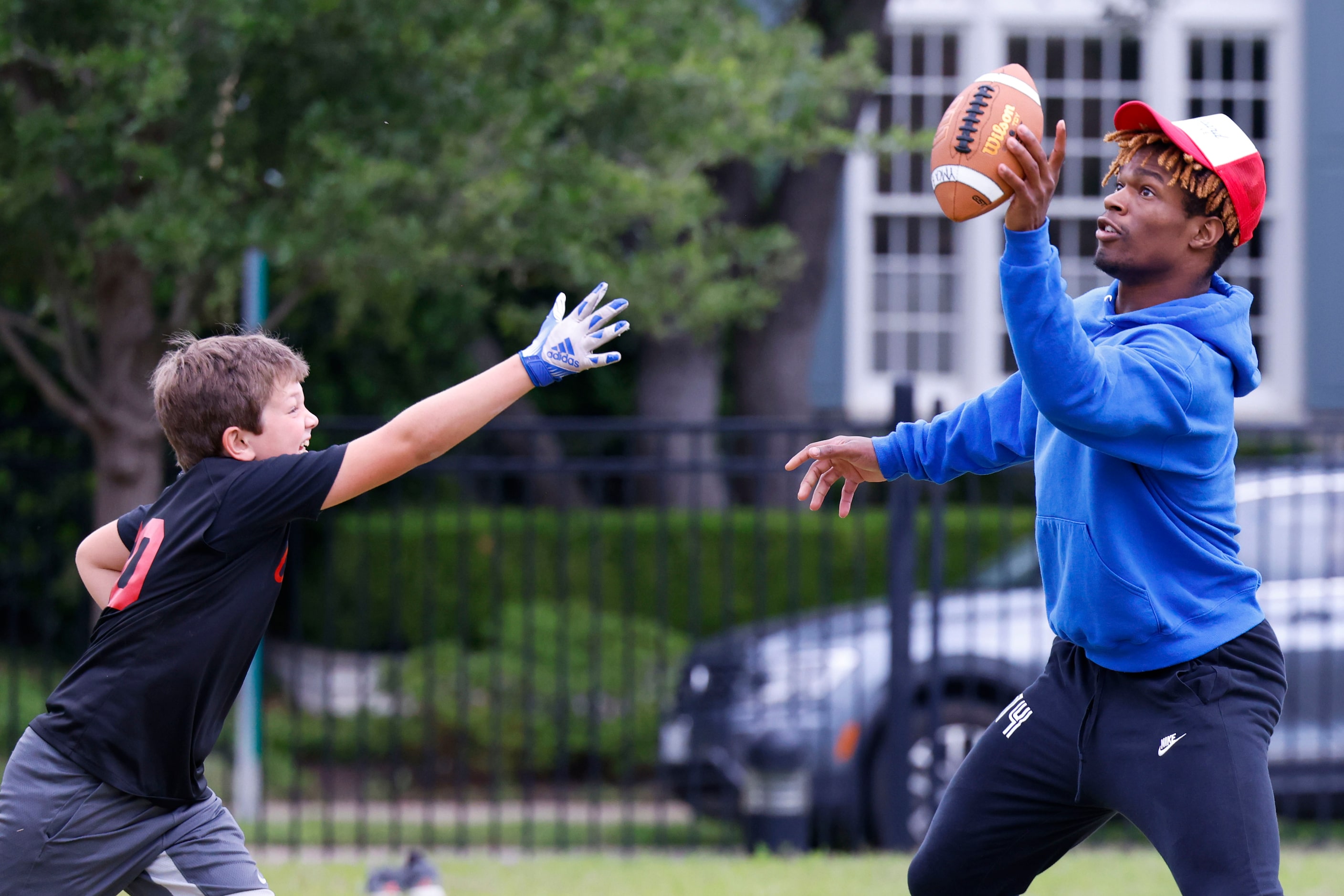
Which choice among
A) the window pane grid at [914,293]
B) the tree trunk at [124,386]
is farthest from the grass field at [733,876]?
the window pane grid at [914,293]

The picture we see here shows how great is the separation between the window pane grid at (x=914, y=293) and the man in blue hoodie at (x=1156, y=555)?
10260 millimetres

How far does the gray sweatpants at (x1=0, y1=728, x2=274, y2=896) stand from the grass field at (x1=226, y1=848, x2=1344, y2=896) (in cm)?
290

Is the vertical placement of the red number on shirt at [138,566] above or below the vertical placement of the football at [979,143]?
below

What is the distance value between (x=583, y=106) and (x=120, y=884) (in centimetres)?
369

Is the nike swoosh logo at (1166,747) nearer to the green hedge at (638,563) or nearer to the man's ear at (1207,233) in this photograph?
the man's ear at (1207,233)

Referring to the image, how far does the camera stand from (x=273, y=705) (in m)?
9.67

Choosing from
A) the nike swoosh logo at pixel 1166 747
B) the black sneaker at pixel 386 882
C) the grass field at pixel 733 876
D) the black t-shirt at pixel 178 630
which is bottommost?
the grass field at pixel 733 876

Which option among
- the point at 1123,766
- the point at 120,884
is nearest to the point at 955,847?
the point at 1123,766

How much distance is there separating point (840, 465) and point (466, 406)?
0.93 metres

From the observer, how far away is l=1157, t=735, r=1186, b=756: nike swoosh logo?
269 cm

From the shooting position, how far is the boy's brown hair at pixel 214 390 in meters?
2.83

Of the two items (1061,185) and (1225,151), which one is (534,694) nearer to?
(1225,151)

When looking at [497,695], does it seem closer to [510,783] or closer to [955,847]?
[510,783]

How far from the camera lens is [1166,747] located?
106 inches
